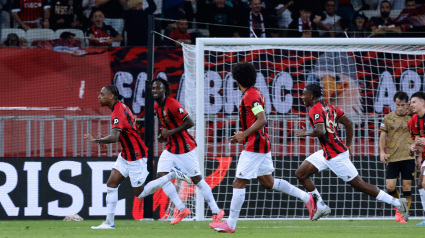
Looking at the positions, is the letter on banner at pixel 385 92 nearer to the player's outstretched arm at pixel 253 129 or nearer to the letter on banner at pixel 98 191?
the letter on banner at pixel 98 191

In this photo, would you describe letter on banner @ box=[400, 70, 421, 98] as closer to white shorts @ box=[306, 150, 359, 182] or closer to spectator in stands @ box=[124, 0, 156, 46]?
white shorts @ box=[306, 150, 359, 182]

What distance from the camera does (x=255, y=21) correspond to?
12.5 metres

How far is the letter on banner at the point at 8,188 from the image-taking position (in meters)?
8.39

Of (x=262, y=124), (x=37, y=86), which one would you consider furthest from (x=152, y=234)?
(x=37, y=86)

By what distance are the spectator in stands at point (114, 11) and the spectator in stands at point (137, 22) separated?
0.44 ft

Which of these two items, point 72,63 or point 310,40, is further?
point 72,63

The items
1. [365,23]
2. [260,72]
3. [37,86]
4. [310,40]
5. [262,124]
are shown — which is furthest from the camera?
[365,23]

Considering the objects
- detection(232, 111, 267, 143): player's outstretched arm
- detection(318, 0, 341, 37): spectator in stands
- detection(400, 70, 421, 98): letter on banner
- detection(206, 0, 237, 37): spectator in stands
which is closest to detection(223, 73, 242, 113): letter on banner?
detection(206, 0, 237, 37): spectator in stands

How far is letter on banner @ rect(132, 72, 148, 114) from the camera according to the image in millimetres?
10633

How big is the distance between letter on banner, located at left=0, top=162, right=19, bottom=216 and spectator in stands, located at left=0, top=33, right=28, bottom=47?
4.14m

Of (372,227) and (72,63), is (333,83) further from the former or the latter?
(72,63)

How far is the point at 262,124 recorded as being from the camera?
550cm

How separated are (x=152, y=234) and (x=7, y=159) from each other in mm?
3723

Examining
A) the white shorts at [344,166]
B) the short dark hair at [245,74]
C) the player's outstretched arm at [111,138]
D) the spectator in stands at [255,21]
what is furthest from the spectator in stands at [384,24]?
the player's outstretched arm at [111,138]
